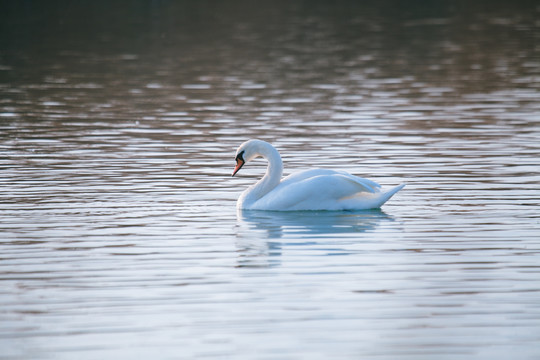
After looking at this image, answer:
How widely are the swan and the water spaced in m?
0.19

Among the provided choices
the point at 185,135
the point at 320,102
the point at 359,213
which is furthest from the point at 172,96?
the point at 359,213

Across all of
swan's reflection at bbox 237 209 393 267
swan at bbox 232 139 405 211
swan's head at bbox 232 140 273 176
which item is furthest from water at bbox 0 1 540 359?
swan's head at bbox 232 140 273 176

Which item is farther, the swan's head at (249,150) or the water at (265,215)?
the swan's head at (249,150)

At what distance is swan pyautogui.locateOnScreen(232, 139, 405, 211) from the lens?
13625mm

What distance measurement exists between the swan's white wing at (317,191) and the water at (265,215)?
0.23 meters

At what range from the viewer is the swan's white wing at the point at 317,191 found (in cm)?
1363

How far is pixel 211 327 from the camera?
29.3 ft

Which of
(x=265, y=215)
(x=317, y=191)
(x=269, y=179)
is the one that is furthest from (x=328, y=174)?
(x=265, y=215)

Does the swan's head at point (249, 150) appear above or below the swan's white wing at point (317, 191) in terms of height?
above

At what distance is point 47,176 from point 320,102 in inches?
421

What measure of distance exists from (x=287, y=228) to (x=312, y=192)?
922 mm

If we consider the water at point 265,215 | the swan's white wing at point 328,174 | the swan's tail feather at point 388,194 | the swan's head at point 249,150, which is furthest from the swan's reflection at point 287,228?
the swan's head at point 249,150

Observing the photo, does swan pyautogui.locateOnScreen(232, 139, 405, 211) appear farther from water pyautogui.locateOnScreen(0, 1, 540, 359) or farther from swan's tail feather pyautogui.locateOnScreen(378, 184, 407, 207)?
water pyautogui.locateOnScreen(0, 1, 540, 359)

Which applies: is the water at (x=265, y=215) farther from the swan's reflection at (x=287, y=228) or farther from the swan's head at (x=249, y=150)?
the swan's head at (x=249, y=150)
